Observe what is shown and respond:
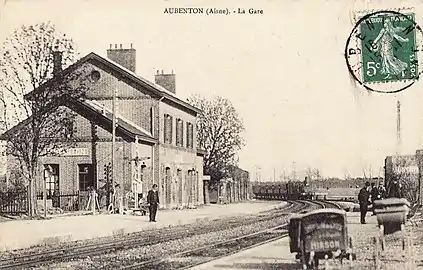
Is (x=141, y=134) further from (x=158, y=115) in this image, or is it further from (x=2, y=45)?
(x=2, y=45)

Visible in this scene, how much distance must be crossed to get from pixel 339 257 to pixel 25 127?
1.49 m

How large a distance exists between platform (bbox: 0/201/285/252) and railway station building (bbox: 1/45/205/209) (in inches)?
2.8

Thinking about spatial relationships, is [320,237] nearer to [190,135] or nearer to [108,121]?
[190,135]

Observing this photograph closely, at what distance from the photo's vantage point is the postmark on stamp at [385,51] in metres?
3.74

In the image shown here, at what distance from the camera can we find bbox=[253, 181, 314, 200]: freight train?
3.83 metres

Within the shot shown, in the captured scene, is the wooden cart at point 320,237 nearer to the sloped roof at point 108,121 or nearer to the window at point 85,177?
the sloped roof at point 108,121

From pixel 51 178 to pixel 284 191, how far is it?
105 cm

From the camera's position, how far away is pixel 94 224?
379 cm

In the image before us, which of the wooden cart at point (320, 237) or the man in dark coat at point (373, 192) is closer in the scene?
the wooden cart at point (320, 237)

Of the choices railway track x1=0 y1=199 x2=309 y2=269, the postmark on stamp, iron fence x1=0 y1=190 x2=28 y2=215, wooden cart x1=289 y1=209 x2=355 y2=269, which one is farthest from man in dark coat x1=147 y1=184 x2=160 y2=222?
the postmark on stamp

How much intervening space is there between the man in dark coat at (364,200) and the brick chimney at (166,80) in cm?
95

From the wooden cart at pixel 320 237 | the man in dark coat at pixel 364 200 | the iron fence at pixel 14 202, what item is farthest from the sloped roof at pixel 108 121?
the man in dark coat at pixel 364 200

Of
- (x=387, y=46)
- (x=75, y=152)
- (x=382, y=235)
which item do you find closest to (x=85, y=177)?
(x=75, y=152)

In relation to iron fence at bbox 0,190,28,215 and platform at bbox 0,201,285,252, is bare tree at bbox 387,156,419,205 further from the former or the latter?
iron fence at bbox 0,190,28,215
